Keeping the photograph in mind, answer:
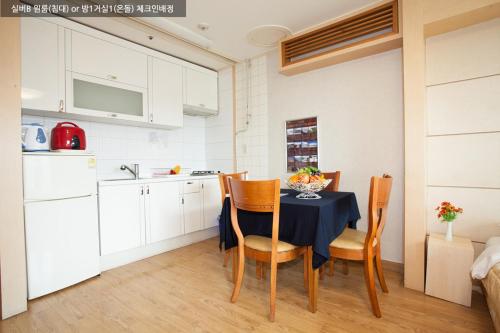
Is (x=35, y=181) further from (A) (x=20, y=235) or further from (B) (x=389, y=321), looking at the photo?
(B) (x=389, y=321)

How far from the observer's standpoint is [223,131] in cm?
411

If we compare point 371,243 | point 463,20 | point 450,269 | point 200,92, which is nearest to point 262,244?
point 371,243

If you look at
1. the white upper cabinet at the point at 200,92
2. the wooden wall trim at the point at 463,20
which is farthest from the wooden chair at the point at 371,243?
the white upper cabinet at the point at 200,92

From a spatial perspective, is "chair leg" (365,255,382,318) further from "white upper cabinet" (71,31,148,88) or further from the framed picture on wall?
"white upper cabinet" (71,31,148,88)

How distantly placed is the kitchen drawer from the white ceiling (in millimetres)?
1873

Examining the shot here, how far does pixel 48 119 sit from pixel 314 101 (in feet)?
9.82

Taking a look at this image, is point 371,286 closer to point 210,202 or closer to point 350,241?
point 350,241

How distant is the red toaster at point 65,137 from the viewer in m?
2.38

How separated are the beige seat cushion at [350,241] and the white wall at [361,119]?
33.3 inches

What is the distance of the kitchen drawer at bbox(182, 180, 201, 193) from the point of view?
3.32m

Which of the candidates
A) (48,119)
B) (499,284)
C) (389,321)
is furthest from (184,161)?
(499,284)

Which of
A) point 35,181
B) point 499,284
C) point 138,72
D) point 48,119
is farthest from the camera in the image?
point 138,72

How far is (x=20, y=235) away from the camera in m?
1.90

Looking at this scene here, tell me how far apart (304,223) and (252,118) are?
7.74ft
